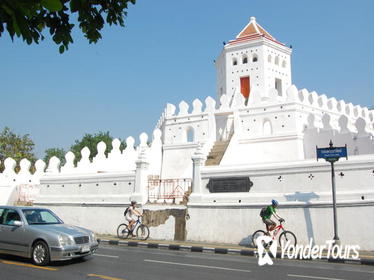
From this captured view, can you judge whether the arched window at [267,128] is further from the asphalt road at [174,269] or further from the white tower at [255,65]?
the asphalt road at [174,269]

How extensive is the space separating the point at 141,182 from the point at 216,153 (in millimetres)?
5865

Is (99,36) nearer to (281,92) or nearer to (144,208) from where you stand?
(144,208)

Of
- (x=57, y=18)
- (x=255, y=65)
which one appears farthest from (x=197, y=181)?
(x=255, y=65)

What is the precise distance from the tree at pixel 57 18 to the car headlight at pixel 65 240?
514 centimetres

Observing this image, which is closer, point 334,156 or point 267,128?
point 334,156

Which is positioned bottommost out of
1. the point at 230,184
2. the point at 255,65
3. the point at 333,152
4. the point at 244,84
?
the point at 230,184

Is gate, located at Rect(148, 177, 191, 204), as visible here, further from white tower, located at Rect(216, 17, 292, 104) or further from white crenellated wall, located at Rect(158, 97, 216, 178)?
white tower, located at Rect(216, 17, 292, 104)

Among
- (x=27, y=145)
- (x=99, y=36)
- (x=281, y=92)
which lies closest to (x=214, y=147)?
(x=281, y=92)

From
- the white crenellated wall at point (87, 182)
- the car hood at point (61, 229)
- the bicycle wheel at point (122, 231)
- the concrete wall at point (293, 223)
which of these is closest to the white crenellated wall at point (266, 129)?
the white crenellated wall at point (87, 182)

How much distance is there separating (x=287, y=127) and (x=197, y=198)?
9760 millimetres

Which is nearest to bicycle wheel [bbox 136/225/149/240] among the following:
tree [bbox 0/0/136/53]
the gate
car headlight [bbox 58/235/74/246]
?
the gate

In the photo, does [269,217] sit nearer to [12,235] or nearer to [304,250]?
[304,250]

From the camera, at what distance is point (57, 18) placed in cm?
412

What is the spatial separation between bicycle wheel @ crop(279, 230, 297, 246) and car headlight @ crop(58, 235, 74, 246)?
20.7 ft
